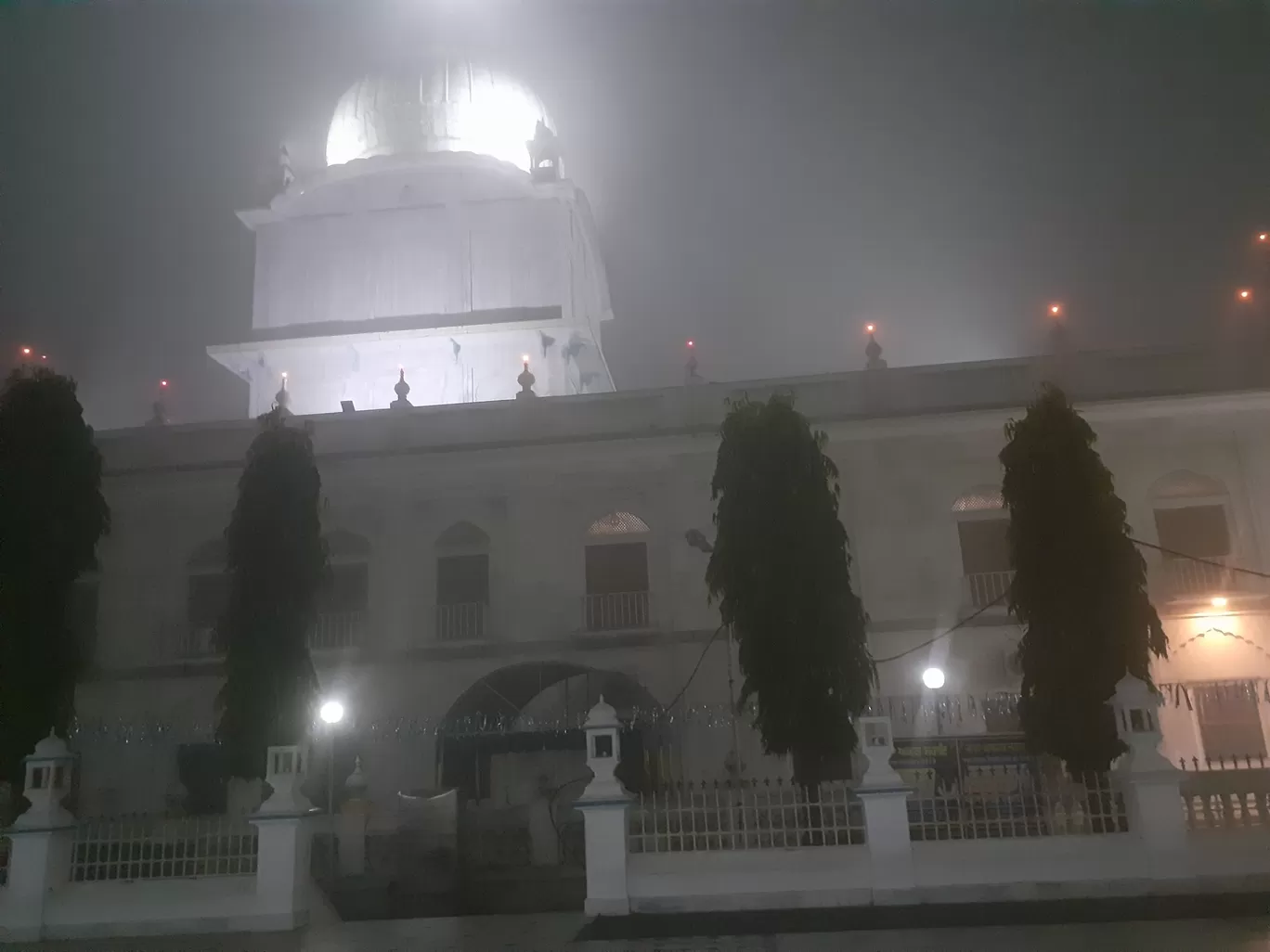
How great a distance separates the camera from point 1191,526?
17062 mm

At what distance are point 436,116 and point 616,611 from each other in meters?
17.4

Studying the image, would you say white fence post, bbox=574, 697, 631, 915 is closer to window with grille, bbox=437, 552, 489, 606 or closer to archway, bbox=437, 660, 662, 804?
archway, bbox=437, 660, 662, 804

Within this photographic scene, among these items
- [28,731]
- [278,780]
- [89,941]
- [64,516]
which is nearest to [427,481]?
[64,516]

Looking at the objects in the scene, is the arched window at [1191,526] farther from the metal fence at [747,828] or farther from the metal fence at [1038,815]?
the metal fence at [747,828]

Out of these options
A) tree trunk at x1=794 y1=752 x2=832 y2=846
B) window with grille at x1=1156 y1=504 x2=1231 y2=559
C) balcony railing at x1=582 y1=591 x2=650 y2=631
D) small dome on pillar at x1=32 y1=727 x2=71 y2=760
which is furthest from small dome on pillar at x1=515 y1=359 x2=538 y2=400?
window with grille at x1=1156 y1=504 x2=1231 y2=559

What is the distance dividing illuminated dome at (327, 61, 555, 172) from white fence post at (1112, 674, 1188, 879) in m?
23.3

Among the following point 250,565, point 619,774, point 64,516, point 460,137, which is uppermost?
point 460,137

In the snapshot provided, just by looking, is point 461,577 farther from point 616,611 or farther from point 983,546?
point 983,546

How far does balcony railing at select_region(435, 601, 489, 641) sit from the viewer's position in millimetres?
17422

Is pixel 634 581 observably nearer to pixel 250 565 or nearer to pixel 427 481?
pixel 427 481

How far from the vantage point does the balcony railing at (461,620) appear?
1742 centimetres

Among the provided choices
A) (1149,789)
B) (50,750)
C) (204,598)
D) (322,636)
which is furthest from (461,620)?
(1149,789)

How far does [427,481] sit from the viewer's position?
59.5 ft

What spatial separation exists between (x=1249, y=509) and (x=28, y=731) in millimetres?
19500
